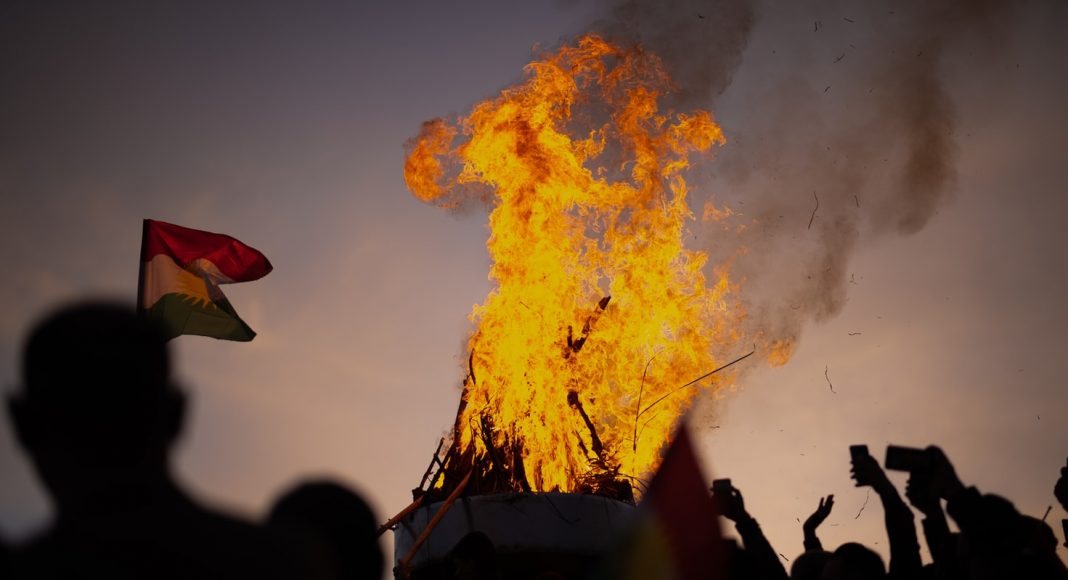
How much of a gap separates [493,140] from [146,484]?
10.9 m

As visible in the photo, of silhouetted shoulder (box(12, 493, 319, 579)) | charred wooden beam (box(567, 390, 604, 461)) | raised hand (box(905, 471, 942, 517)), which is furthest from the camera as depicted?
charred wooden beam (box(567, 390, 604, 461))

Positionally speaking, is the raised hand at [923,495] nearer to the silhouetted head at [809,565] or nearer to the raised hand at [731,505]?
the silhouetted head at [809,565]

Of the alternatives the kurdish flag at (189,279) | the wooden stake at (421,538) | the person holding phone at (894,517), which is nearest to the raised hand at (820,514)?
the person holding phone at (894,517)

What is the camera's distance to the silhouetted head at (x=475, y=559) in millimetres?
6609

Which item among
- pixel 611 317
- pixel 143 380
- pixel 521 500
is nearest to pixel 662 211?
pixel 611 317

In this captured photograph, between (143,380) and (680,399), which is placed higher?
(680,399)

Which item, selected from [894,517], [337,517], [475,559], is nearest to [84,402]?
[337,517]

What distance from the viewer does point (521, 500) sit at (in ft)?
28.7

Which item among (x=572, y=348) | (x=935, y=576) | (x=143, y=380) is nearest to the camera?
(x=143, y=380)

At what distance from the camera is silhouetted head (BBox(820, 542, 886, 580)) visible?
4.43 m

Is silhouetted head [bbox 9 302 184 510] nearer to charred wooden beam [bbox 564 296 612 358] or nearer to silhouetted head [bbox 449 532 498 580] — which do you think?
silhouetted head [bbox 449 532 498 580]

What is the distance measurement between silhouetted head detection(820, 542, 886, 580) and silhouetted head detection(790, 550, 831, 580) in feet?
1.94

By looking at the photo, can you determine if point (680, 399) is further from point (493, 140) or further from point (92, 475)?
point (92, 475)

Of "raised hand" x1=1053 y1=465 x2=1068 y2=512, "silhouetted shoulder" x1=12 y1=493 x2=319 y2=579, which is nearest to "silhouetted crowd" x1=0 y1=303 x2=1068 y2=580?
"silhouetted shoulder" x1=12 y1=493 x2=319 y2=579
